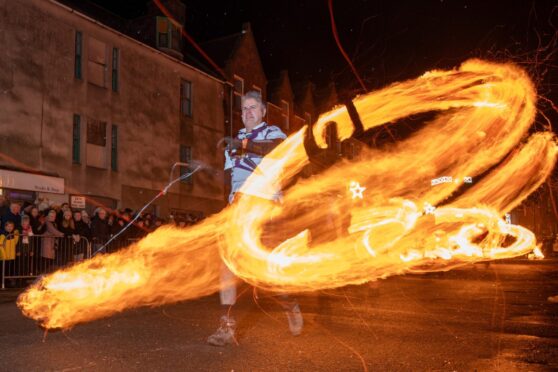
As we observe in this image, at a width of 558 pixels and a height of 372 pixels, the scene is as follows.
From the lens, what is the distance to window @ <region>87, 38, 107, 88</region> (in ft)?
74.2

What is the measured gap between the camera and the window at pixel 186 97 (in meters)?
27.8

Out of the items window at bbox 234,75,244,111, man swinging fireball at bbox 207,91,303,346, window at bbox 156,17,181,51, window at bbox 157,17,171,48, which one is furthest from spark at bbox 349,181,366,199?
man swinging fireball at bbox 207,91,303,346

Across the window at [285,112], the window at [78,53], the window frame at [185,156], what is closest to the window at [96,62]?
the window at [78,53]

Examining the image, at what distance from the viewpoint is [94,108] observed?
22.7 metres

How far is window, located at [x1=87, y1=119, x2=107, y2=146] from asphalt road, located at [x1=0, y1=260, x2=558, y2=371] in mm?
14909

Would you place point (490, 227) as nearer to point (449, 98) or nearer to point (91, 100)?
point (449, 98)

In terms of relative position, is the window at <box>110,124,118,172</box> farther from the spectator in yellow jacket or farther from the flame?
the spectator in yellow jacket

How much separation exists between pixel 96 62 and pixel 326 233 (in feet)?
37.4

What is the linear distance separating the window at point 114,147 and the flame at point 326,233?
591 cm

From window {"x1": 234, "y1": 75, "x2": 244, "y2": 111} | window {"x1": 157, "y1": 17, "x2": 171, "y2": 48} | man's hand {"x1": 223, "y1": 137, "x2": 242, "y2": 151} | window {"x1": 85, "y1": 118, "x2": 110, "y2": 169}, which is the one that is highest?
window {"x1": 157, "y1": 17, "x2": 171, "y2": 48}

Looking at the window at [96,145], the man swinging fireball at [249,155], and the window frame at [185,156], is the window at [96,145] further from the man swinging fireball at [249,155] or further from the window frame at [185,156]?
the man swinging fireball at [249,155]

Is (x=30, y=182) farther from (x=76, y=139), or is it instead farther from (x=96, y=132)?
(x=96, y=132)

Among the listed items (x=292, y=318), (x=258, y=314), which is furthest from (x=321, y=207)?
(x=292, y=318)

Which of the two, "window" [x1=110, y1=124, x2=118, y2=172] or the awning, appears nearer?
the awning
